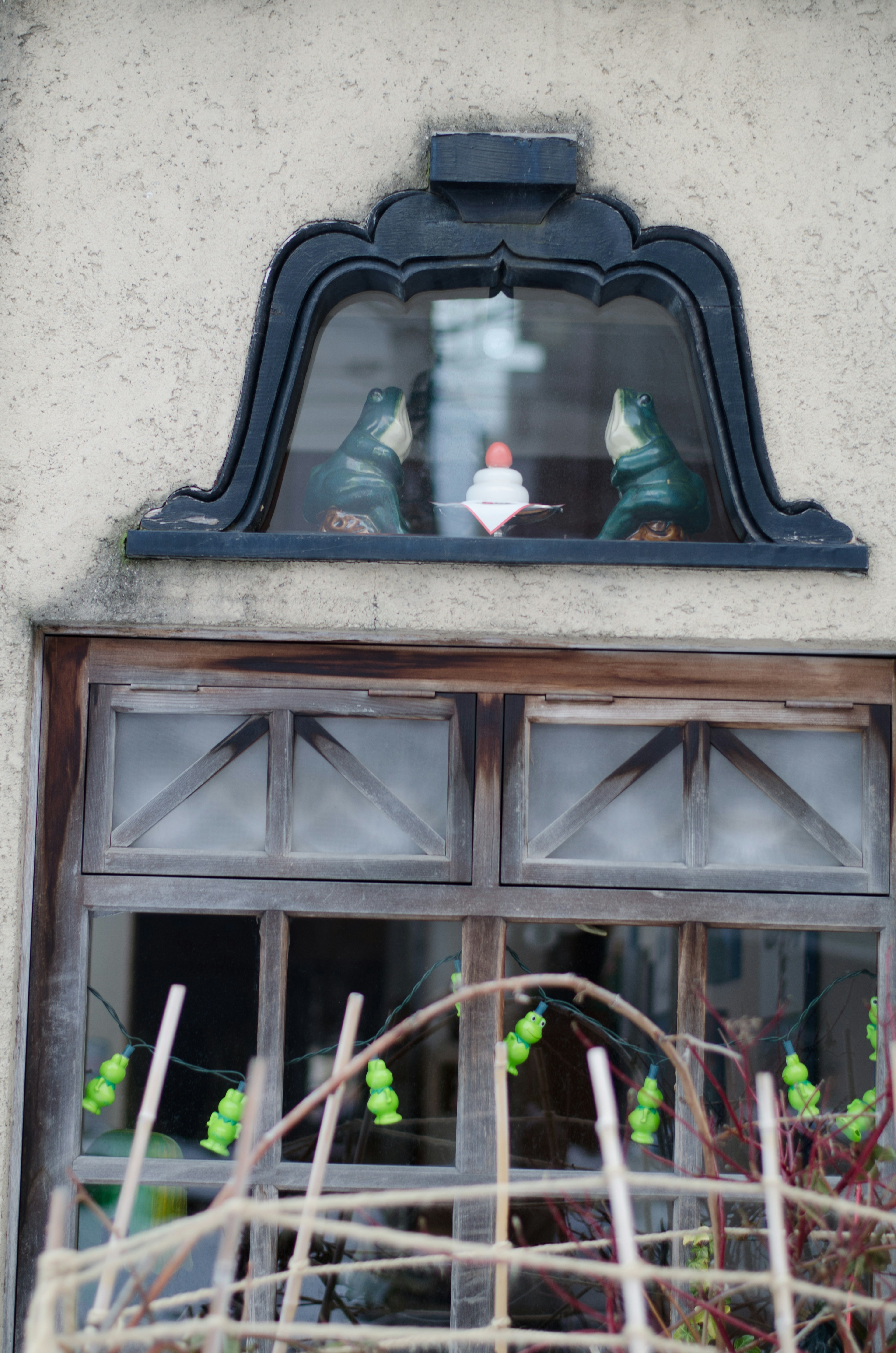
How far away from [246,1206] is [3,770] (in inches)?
55.6

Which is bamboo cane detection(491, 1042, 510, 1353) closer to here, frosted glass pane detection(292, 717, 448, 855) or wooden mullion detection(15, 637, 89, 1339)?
frosted glass pane detection(292, 717, 448, 855)

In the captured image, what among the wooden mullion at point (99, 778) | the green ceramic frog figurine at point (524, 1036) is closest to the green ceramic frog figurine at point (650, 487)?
the green ceramic frog figurine at point (524, 1036)

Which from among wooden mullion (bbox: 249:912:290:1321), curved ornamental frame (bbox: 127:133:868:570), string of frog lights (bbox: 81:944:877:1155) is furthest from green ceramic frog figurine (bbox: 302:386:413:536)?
string of frog lights (bbox: 81:944:877:1155)

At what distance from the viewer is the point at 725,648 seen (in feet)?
7.19

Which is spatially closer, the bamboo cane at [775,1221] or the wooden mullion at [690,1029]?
the bamboo cane at [775,1221]

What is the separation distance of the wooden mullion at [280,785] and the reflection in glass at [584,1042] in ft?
2.02

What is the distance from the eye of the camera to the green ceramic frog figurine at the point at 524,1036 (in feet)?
7.27

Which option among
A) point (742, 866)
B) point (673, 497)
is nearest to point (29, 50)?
point (673, 497)

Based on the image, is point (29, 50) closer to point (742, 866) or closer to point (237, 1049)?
point (237, 1049)

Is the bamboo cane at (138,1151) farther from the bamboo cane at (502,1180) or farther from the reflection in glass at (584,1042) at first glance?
the reflection in glass at (584,1042)

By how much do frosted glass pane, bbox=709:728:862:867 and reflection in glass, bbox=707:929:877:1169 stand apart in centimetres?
22

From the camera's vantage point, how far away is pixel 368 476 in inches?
90.9

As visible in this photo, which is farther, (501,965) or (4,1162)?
(501,965)

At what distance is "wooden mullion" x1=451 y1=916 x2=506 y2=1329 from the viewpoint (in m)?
2.15
